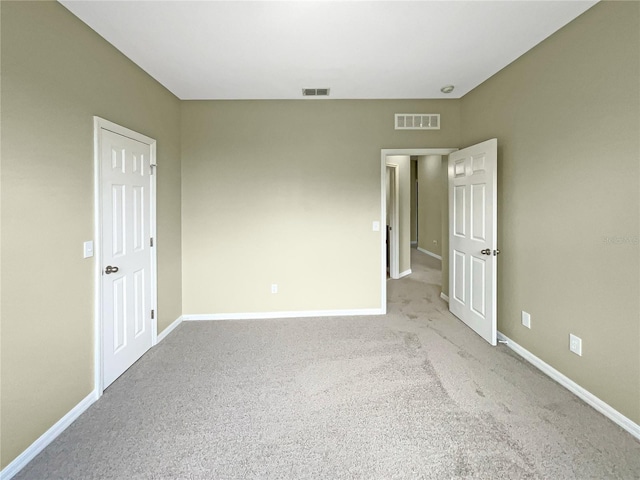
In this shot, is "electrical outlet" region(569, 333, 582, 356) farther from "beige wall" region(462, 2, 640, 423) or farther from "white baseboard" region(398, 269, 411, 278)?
"white baseboard" region(398, 269, 411, 278)

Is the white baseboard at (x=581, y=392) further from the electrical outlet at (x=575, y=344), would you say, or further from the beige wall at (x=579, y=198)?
the electrical outlet at (x=575, y=344)

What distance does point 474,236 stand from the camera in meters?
3.36

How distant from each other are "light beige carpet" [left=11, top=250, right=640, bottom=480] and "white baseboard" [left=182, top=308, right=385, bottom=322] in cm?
71

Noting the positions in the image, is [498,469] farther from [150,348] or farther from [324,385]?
[150,348]

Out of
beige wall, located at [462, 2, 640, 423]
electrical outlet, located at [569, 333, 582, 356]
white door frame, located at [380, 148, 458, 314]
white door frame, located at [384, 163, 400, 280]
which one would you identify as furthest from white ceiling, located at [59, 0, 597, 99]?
white door frame, located at [384, 163, 400, 280]

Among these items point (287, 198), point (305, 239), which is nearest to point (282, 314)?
point (305, 239)

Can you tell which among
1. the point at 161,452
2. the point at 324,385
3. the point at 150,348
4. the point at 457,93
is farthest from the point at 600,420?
the point at 150,348

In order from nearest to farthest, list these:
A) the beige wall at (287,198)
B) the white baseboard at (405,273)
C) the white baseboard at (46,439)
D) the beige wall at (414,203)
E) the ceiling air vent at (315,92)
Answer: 1. the white baseboard at (46,439)
2. the ceiling air vent at (315,92)
3. the beige wall at (287,198)
4. the white baseboard at (405,273)
5. the beige wall at (414,203)

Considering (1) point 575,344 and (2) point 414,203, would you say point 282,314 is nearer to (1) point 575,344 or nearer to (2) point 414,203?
(1) point 575,344

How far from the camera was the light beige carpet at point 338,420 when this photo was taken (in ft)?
5.49

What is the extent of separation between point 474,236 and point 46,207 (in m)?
3.58

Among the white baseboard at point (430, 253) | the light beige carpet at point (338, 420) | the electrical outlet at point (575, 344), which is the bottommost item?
the light beige carpet at point (338, 420)

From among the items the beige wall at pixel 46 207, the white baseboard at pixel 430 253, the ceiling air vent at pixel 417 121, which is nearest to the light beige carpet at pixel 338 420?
the beige wall at pixel 46 207

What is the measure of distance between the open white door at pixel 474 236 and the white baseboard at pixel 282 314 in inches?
40.7
